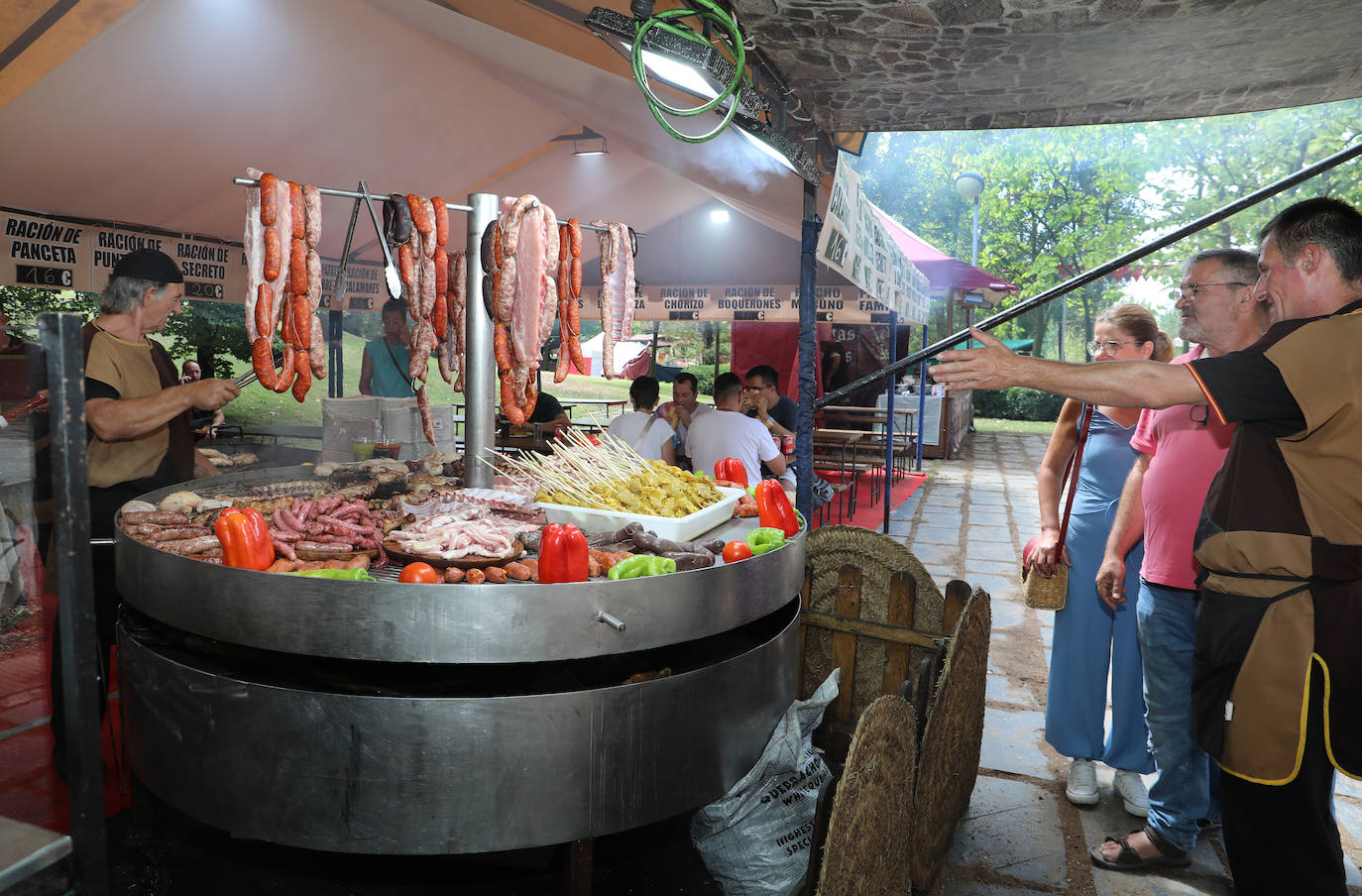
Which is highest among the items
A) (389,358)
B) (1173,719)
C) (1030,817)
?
(389,358)

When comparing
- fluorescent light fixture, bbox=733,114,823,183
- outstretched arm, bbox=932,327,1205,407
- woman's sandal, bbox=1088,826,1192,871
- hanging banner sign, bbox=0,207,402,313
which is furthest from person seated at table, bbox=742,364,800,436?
outstretched arm, bbox=932,327,1205,407

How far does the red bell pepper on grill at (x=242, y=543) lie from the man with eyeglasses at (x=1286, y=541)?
2.29 metres

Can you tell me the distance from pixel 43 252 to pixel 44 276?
0.21m

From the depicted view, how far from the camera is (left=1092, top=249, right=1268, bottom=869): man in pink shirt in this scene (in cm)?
340

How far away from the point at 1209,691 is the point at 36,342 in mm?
3164

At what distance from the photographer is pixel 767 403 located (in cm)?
960

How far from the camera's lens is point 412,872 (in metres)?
3.18

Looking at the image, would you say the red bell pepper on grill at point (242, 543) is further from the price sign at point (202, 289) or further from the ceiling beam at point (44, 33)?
the price sign at point (202, 289)

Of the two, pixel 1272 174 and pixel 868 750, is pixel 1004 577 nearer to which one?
pixel 868 750

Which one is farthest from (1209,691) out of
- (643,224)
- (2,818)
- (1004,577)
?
(643,224)

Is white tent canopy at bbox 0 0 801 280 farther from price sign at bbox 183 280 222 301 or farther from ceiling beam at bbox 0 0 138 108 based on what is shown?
price sign at bbox 183 280 222 301

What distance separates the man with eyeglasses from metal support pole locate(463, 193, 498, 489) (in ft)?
7.29

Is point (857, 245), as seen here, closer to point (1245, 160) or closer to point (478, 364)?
point (478, 364)

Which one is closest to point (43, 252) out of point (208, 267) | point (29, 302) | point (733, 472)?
point (208, 267)
